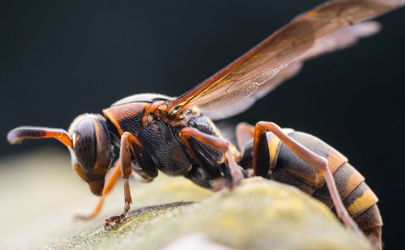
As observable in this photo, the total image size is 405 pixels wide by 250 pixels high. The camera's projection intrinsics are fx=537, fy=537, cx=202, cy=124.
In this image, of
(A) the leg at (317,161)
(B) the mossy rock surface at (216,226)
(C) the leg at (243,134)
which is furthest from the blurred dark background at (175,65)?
(A) the leg at (317,161)

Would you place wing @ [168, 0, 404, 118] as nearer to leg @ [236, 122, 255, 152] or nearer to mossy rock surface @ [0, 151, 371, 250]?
leg @ [236, 122, 255, 152]

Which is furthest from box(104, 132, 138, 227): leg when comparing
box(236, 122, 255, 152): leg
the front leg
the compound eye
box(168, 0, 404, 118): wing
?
box(236, 122, 255, 152): leg

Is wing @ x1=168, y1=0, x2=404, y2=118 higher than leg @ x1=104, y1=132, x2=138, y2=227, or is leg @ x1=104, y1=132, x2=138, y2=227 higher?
wing @ x1=168, y1=0, x2=404, y2=118

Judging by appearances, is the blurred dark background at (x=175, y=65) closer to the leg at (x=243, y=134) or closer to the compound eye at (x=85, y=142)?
the leg at (x=243, y=134)

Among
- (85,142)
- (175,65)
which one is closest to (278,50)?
(85,142)

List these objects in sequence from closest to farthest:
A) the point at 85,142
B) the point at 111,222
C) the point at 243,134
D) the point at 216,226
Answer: the point at 216,226
the point at 111,222
the point at 85,142
the point at 243,134

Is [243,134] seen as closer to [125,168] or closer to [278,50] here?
[125,168]

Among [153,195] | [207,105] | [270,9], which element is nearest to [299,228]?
[207,105]
